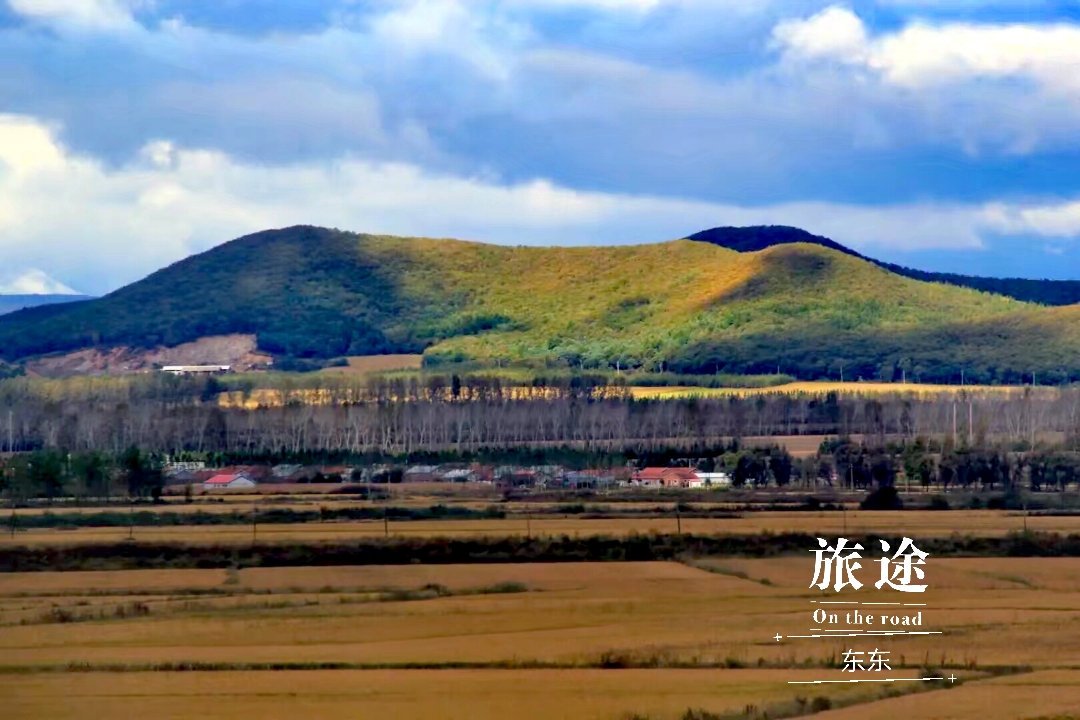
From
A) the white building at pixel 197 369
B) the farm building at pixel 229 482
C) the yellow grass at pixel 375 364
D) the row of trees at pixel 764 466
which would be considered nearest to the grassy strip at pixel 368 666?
the row of trees at pixel 764 466

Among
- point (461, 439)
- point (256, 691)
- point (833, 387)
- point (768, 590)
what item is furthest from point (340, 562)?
point (833, 387)

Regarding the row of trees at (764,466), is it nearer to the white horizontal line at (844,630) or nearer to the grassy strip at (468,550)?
the grassy strip at (468,550)

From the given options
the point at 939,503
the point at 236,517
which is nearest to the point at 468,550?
the point at 236,517

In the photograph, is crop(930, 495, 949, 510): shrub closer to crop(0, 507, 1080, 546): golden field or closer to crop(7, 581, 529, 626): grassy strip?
crop(0, 507, 1080, 546): golden field

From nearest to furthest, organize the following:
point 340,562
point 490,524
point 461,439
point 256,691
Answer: point 256,691
point 340,562
point 490,524
point 461,439

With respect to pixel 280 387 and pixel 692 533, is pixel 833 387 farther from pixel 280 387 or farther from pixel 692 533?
pixel 692 533
